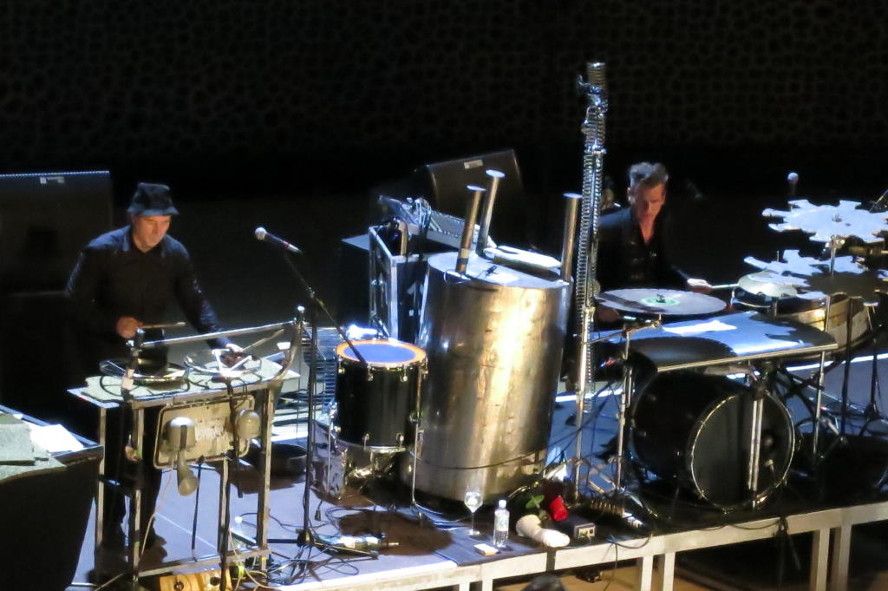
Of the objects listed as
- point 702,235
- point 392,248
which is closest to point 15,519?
point 392,248

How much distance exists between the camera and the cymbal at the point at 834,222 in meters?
6.57

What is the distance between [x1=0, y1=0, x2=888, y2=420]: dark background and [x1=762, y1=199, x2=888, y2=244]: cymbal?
14.0 ft

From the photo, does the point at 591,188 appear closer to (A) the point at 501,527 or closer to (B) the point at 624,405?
(B) the point at 624,405

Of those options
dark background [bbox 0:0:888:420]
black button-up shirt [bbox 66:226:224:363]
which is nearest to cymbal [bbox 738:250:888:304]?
black button-up shirt [bbox 66:226:224:363]

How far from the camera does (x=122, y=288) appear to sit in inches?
260

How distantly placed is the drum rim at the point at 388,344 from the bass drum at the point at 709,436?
1012 mm

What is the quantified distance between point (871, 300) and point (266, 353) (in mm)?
3901

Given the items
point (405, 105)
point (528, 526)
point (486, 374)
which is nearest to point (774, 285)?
point (486, 374)

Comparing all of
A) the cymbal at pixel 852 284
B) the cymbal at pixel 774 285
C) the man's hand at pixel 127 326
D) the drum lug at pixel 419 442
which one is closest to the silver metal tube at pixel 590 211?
the drum lug at pixel 419 442

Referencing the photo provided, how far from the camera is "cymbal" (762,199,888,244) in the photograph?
657 cm

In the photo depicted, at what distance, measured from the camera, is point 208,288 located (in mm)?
10516

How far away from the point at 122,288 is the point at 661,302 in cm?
238

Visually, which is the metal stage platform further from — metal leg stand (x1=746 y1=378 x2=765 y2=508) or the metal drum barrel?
the metal drum barrel

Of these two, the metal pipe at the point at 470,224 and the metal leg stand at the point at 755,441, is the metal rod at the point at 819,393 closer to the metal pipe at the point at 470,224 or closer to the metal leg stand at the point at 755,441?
the metal leg stand at the point at 755,441
